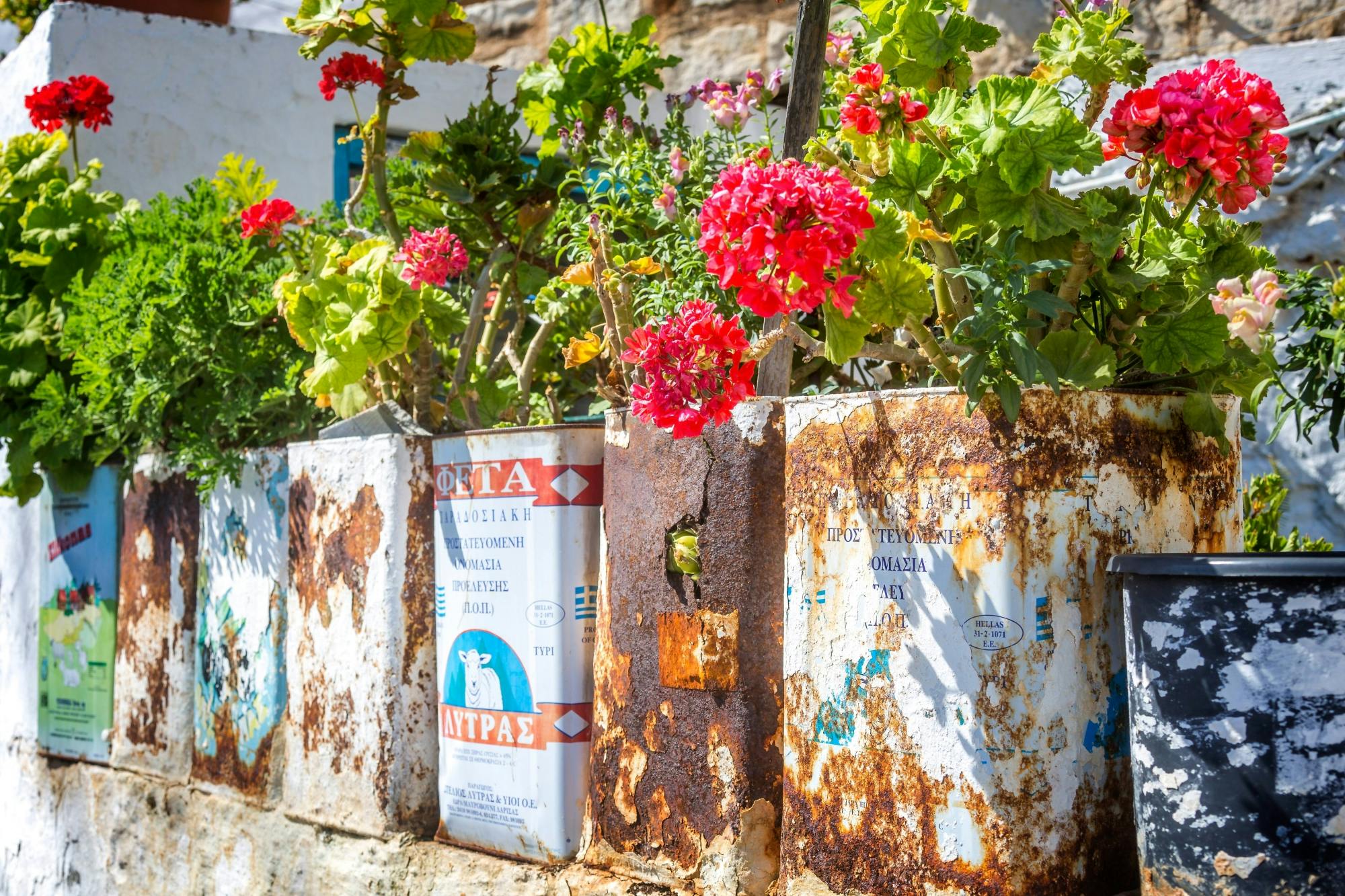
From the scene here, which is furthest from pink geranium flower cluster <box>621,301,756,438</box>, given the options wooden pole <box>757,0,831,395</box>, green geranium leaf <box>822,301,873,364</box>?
wooden pole <box>757,0,831,395</box>

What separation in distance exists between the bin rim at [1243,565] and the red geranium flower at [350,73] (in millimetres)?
1947

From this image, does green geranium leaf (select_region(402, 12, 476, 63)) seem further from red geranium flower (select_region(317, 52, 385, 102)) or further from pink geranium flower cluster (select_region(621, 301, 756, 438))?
pink geranium flower cluster (select_region(621, 301, 756, 438))

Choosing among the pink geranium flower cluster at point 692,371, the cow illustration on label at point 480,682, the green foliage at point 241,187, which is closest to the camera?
the pink geranium flower cluster at point 692,371

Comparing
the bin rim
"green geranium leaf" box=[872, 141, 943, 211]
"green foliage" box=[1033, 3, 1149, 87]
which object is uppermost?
"green foliage" box=[1033, 3, 1149, 87]

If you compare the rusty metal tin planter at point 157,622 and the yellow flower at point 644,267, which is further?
the rusty metal tin planter at point 157,622

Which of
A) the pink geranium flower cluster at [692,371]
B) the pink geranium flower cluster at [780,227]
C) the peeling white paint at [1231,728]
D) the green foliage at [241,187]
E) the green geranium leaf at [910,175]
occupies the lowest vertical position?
the peeling white paint at [1231,728]

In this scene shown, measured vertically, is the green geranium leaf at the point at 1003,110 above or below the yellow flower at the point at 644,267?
above

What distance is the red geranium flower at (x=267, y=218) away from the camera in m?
3.11

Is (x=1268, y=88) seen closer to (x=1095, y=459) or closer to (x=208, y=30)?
(x=1095, y=459)

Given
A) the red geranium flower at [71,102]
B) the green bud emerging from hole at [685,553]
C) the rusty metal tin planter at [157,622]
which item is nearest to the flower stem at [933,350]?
the green bud emerging from hole at [685,553]

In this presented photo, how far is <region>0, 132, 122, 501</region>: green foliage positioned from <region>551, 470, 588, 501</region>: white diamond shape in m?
1.82

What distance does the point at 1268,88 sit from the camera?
1.67 m

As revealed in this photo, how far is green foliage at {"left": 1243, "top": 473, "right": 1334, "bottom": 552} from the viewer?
2707mm

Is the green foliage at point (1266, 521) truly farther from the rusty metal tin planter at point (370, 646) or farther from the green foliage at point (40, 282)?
the green foliage at point (40, 282)
